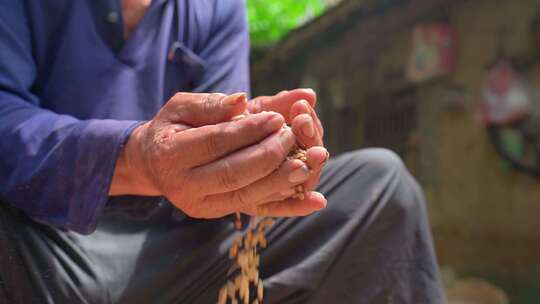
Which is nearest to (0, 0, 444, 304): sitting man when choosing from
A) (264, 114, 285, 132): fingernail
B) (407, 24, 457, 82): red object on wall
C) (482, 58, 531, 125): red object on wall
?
(264, 114, 285, 132): fingernail

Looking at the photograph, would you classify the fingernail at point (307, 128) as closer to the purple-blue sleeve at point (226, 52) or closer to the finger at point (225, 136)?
the finger at point (225, 136)

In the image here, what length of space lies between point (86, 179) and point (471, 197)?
427 centimetres

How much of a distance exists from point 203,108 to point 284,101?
10.4 inches

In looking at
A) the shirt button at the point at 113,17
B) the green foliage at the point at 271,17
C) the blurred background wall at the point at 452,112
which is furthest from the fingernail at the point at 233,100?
the green foliage at the point at 271,17

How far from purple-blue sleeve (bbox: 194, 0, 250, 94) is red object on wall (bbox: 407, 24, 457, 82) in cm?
348

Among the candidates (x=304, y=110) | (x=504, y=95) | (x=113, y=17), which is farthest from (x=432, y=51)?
(x=304, y=110)

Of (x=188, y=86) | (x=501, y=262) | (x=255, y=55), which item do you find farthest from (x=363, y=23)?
(x=188, y=86)

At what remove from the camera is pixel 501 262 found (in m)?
4.79

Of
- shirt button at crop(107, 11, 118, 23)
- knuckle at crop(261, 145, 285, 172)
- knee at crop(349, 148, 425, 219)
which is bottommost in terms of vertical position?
knee at crop(349, 148, 425, 219)

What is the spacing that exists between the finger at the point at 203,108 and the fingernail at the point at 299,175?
17 cm

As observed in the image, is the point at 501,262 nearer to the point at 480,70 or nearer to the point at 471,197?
the point at 471,197

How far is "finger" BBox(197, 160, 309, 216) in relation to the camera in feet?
3.66

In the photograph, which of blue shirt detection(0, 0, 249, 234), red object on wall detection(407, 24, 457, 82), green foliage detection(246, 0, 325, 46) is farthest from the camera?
green foliage detection(246, 0, 325, 46)

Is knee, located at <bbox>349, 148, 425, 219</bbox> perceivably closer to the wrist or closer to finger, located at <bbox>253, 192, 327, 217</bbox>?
finger, located at <bbox>253, 192, 327, 217</bbox>
